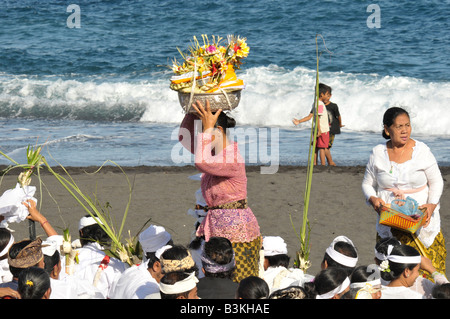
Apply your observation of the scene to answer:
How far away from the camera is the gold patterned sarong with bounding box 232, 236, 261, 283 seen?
190 inches

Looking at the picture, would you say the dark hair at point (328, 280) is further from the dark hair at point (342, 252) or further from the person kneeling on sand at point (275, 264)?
the person kneeling on sand at point (275, 264)

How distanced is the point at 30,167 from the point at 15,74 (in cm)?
1833

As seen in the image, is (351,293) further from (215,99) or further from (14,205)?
(14,205)

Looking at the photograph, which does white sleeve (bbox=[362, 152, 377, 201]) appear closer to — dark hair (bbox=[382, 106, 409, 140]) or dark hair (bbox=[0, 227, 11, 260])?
dark hair (bbox=[382, 106, 409, 140])

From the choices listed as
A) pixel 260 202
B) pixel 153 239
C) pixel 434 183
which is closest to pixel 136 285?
pixel 153 239

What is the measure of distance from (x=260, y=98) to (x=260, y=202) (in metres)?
9.34

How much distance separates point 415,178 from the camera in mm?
5199

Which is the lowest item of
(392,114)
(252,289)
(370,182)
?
(252,289)

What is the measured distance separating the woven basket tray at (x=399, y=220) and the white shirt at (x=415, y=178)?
19 cm

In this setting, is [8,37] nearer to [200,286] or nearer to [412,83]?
[412,83]

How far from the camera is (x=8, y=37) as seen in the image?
26.0m

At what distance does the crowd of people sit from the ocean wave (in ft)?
34.6

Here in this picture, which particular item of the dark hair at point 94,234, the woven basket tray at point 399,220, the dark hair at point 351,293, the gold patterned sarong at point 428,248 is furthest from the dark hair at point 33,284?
the gold patterned sarong at point 428,248

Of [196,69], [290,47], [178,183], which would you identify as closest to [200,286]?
[196,69]
